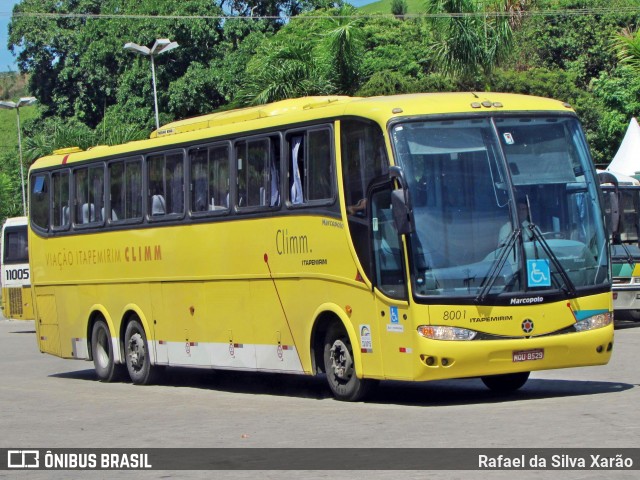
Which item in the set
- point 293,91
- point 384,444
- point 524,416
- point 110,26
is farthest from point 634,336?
point 110,26

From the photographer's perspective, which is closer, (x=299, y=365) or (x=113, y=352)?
(x=299, y=365)

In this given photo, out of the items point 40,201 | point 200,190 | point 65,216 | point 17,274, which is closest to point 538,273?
point 200,190

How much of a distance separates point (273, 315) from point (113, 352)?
200 inches

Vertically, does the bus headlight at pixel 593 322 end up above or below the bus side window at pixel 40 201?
below

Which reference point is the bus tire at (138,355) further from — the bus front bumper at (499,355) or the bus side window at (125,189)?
the bus front bumper at (499,355)

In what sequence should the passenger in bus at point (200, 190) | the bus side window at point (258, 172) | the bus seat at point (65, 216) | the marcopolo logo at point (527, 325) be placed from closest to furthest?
the marcopolo logo at point (527, 325), the bus side window at point (258, 172), the passenger in bus at point (200, 190), the bus seat at point (65, 216)

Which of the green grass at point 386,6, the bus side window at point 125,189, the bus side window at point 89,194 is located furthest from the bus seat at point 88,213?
the green grass at point 386,6

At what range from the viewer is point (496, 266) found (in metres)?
13.2

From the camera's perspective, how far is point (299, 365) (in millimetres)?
15398

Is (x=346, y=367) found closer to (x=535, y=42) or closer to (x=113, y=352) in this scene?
(x=113, y=352)

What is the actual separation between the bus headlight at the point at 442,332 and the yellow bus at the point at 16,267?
26793 mm

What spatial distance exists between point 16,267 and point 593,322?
27.5m

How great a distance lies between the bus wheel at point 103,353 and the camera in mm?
20547

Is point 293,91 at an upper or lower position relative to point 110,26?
lower
